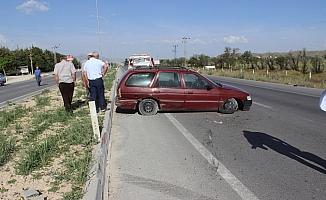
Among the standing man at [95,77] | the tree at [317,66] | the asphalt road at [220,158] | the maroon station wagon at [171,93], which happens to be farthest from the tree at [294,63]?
the standing man at [95,77]

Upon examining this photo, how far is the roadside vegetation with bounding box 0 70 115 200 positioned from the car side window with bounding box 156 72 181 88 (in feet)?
9.42

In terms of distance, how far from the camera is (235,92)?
12453 millimetres

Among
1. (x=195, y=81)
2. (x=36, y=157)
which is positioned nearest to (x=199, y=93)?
(x=195, y=81)

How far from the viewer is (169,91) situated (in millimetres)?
12117

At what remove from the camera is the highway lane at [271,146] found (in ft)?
17.4

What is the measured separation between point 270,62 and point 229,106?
50554mm

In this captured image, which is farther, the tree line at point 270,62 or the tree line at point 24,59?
the tree line at point 24,59

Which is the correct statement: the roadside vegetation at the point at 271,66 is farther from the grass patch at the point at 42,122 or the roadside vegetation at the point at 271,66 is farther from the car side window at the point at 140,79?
the grass patch at the point at 42,122

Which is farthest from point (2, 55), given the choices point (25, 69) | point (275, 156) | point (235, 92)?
point (275, 156)

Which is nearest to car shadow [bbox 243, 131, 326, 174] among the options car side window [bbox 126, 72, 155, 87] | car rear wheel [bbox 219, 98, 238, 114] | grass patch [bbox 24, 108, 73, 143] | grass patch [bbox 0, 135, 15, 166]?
car rear wheel [bbox 219, 98, 238, 114]

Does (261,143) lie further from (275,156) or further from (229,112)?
(229,112)

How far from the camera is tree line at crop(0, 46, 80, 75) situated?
80.4 meters

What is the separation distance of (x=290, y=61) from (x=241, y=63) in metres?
16.2

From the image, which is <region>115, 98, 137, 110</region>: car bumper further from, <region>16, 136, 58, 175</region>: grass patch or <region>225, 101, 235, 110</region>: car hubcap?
<region>16, 136, 58, 175</region>: grass patch
